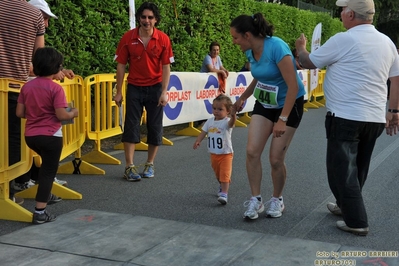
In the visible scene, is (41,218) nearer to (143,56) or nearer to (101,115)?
(143,56)

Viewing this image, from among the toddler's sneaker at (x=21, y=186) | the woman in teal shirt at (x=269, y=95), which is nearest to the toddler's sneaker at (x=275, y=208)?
the woman in teal shirt at (x=269, y=95)

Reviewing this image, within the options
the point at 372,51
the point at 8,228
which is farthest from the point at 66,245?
the point at 372,51

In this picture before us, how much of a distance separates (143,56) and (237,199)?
2104mm

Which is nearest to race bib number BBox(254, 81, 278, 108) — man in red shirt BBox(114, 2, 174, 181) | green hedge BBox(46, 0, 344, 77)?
man in red shirt BBox(114, 2, 174, 181)

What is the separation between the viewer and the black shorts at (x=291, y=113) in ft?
17.0

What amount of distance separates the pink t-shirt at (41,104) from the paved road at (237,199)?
0.84m

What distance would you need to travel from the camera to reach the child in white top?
5.96 metres

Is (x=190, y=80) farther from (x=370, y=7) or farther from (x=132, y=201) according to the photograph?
(x=370, y=7)

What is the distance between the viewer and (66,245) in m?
4.42

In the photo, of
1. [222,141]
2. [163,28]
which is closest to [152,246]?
[222,141]

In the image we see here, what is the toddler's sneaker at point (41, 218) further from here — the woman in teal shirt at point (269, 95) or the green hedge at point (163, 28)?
the green hedge at point (163, 28)

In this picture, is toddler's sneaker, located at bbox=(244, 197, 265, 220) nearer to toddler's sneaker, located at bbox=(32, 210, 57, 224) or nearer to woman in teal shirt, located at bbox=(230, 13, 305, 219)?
woman in teal shirt, located at bbox=(230, 13, 305, 219)

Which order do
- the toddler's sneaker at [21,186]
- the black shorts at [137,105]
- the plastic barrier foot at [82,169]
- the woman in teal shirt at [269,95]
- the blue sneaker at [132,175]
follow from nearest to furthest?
the woman in teal shirt at [269,95] → the toddler's sneaker at [21,186] → the blue sneaker at [132,175] → the black shorts at [137,105] → the plastic barrier foot at [82,169]

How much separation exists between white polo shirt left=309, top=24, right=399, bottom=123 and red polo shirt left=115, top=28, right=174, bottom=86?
257cm
